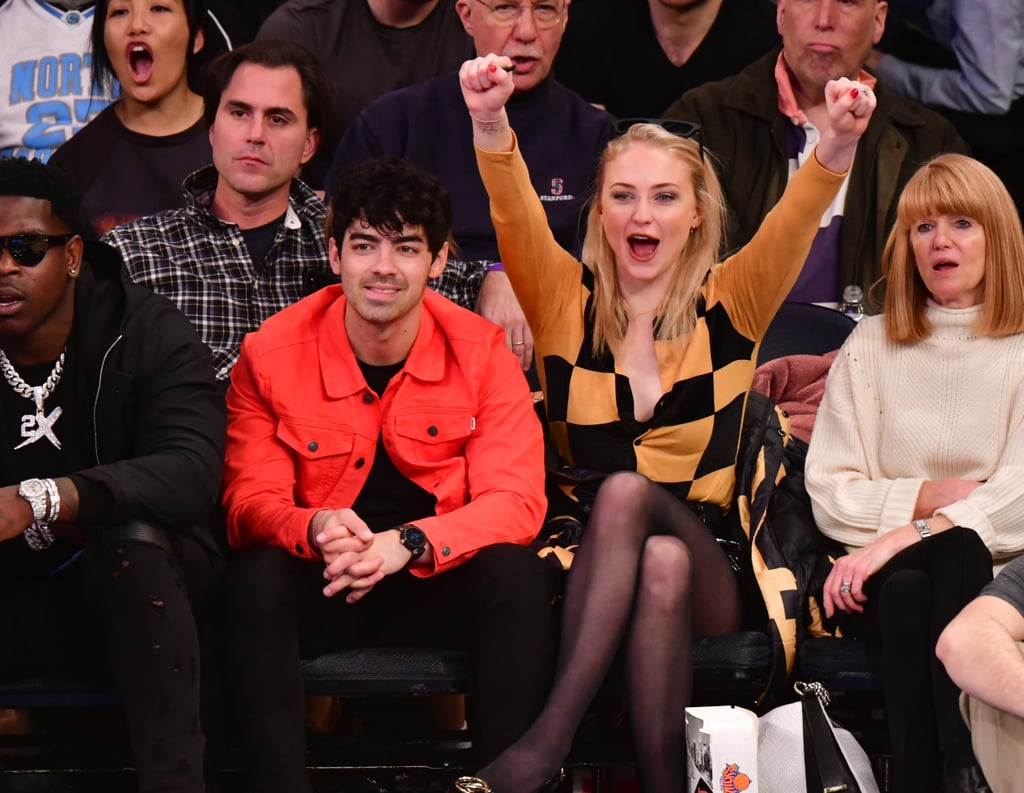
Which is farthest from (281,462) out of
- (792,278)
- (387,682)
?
(792,278)

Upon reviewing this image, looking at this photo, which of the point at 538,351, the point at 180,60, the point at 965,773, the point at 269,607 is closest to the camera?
the point at 965,773

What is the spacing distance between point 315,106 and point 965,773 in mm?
2012

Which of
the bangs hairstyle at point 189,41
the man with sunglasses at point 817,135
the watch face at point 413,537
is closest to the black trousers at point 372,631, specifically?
the watch face at point 413,537

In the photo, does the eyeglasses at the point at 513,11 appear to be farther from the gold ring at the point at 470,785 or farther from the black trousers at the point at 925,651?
the gold ring at the point at 470,785

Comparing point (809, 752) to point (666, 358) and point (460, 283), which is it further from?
point (460, 283)

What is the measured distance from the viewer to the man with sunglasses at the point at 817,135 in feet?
13.1

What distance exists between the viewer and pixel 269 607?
9.23 feet

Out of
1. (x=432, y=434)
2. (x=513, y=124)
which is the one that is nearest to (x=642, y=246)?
(x=432, y=434)

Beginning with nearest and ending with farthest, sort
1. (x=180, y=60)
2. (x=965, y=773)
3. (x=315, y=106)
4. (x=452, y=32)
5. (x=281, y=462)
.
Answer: (x=965, y=773) < (x=281, y=462) < (x=315, y=106) < (x=180, y=60) < (x=452, y=32)

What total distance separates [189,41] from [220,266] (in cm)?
87

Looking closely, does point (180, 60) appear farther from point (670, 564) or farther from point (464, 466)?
point (670, 564)

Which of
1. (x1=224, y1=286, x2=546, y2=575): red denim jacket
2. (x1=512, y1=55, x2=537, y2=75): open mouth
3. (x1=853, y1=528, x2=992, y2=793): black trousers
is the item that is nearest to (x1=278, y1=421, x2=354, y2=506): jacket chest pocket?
(x1=224, y1=286, x2=546, y2=575): red denim jacket

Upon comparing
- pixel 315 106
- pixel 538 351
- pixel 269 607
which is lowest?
pixel 269 607

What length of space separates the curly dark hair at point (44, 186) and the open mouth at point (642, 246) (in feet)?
3.44
